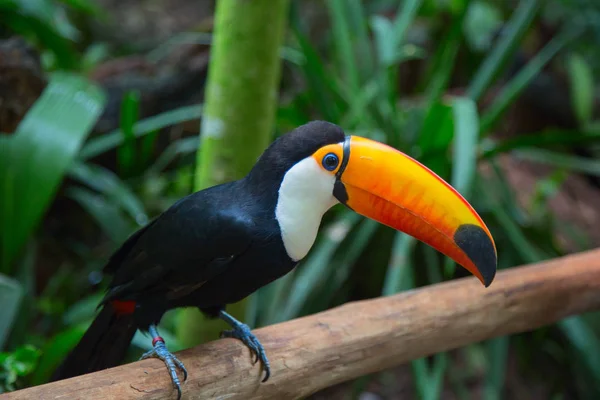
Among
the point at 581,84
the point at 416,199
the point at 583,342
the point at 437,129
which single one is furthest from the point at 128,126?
the point at 581,84

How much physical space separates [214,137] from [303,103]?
2.24 ft

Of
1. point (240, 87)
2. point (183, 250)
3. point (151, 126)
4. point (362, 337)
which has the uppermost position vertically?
point (240, 87)

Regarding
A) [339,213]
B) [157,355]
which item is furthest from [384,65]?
[157,355]

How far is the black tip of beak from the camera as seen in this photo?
948 mm

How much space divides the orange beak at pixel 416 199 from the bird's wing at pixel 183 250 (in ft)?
0.58

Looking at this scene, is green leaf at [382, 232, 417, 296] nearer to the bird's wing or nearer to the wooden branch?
the wooden branch

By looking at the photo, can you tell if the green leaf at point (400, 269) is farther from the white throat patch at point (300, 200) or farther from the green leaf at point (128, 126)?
the green leaf at point (128, 126)

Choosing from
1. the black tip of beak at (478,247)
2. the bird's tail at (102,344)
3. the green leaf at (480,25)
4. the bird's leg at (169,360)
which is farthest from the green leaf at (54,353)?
the green leaf at (480,25)

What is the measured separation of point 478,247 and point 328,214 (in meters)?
0.84

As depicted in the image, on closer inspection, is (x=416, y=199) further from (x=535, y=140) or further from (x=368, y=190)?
(x=535, y=140)

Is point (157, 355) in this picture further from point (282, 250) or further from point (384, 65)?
point (384, 65)

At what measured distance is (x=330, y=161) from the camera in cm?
96

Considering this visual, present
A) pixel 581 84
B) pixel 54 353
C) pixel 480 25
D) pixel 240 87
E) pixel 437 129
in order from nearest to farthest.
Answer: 1. pixel 240 87
2. pixel 54 353
3. pixel 437 129
4. pixel 480 25
5. pixel 581 84

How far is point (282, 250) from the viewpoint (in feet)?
3.19
